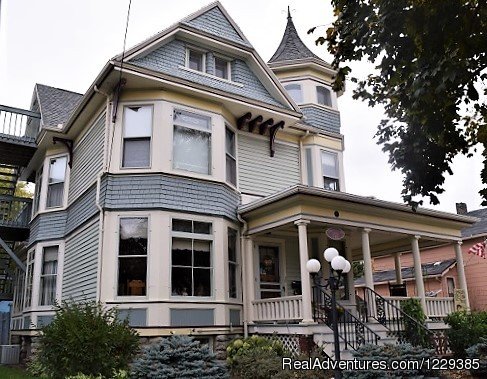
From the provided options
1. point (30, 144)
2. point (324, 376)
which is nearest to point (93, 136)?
point (30, 144)

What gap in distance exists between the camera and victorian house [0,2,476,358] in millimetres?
10742

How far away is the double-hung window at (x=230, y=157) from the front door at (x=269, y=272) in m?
2.07

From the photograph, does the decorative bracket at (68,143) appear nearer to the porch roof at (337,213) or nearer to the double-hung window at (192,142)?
the double-hung window at (192,142)

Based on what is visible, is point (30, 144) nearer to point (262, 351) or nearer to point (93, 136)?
point (93, 136)

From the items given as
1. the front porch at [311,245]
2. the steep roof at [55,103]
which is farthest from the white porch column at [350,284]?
the steep roof at [55,103]

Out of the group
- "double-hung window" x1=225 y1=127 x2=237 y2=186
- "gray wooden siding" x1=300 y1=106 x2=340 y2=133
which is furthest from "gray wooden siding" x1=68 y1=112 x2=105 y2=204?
"gray wooden siding" x1=300 y1=106 x2=340 y2=133

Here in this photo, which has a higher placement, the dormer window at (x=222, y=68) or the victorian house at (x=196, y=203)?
the dormer window at (x=222, y=68)

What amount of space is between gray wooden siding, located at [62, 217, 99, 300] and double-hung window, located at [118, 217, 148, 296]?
735mm

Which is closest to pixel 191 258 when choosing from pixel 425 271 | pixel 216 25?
pixel 216 25

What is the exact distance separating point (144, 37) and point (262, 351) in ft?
26.6

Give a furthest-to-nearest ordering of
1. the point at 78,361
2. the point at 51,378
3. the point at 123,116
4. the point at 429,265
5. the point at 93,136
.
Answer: the point at 429,265
the point at 93,136
the point at 123,116
the point at 51,378
the point at 78,361

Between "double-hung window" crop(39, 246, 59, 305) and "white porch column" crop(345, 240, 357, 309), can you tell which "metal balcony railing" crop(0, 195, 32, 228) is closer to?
"double-hung window" crop(39, 246, 59, 305)

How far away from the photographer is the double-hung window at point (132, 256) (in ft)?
34.7

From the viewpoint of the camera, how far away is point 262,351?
9.80 metres
